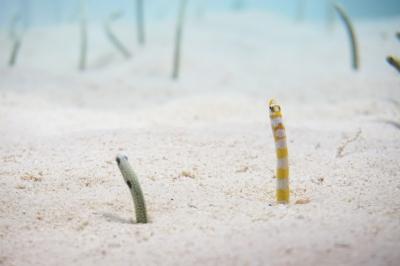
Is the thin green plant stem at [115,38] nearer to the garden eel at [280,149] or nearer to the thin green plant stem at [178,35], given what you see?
the thin green plant stem at [178,35]

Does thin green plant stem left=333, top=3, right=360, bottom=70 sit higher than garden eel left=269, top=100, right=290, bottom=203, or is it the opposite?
thin green plant stem left=333, top=3, right=360, bottom=70

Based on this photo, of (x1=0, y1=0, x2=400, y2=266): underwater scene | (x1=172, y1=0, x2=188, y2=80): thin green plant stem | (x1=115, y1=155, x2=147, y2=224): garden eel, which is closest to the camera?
(x1=0, y1=0, x2=400, y2=266): underwater scene

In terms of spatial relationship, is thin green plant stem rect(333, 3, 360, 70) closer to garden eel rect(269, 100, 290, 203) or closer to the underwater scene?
the underwater scene

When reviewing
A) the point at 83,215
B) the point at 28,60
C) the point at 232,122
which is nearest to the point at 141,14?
the point at 28,60

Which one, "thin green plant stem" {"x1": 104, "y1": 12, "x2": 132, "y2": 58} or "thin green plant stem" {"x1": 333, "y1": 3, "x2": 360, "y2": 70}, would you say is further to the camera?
"thin green plant stem" {"x1": 104, "y1": 12, "x2": 132, "y2": 58}

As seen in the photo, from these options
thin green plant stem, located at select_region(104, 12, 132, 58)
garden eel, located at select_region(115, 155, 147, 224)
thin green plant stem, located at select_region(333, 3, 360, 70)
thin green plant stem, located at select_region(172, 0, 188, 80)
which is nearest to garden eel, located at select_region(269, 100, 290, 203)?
garden eel, located at select_region(115, 155, 147, 224)

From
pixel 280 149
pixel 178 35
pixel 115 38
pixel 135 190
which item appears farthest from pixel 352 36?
pixel 135 190

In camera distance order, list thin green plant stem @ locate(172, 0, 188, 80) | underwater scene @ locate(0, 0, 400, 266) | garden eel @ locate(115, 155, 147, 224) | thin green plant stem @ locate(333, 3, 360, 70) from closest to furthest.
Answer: underwater scene @ locate(0, 0, 400, 266) < garden eel @ locate(115, 155, 147, 224) < thin green plant stem @ locate(333, 3, 360, 70) < thin green plant stem @ locate(172, 0, 188, 80)

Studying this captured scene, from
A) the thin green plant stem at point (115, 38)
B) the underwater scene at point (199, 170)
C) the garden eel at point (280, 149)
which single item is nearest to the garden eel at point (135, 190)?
the underwater scene at point (199, 170)

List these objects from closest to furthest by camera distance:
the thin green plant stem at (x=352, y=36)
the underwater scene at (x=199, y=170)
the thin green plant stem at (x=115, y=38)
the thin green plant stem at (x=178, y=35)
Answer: the underwater scene at (x=199, y=170), the thin green plant stem at (x=352, y=36), the thin green plant stem at (x=178, y=35), the thin green plant stem at (x=115, y=38)

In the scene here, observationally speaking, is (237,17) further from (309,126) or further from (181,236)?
(181,236)
